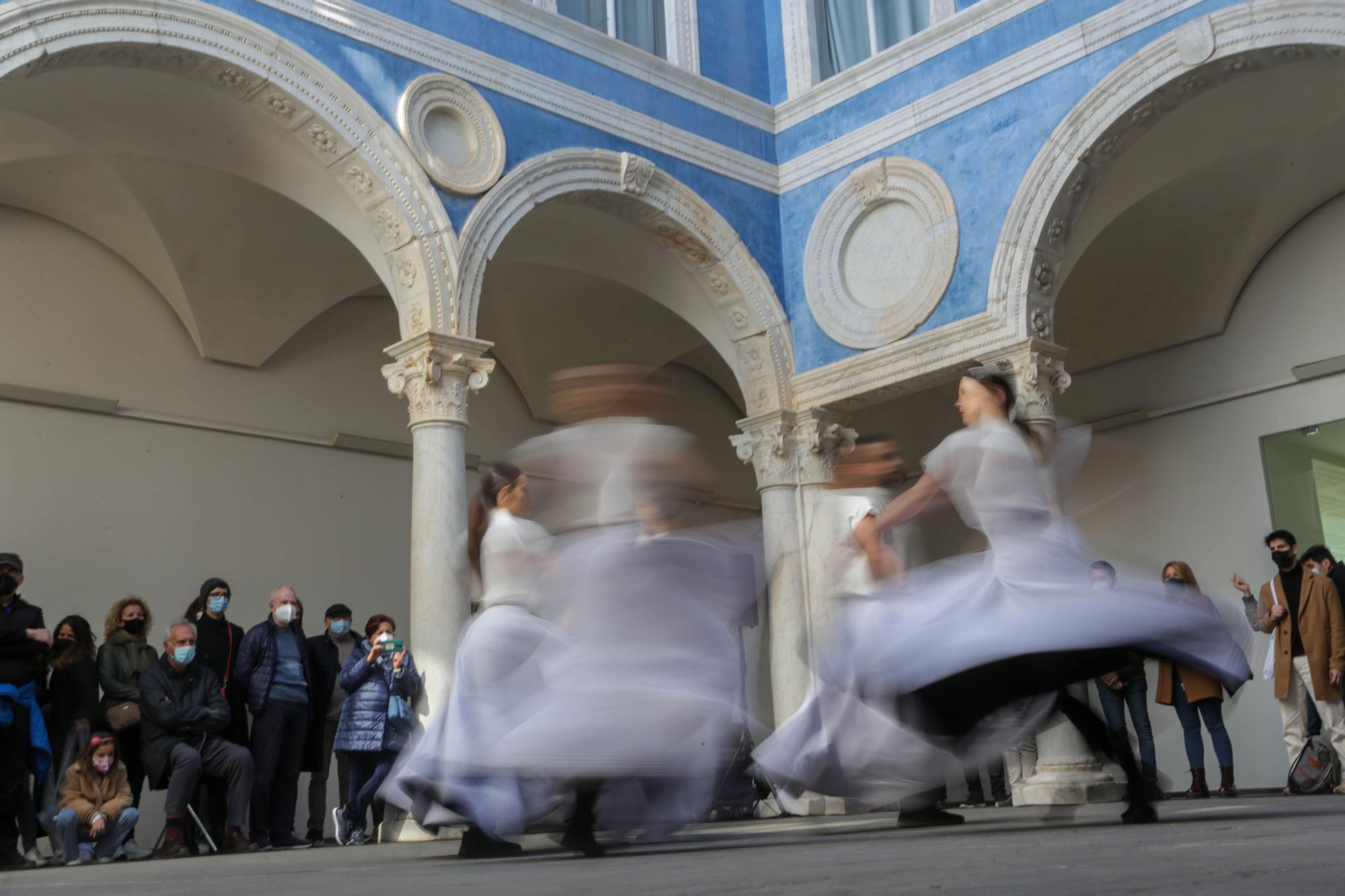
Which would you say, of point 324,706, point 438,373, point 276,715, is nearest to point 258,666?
point 276,715

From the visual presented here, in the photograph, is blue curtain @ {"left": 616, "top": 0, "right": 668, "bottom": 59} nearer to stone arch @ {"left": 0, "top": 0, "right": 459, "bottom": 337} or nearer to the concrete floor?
stone arch @ {"left": 0, "top": 0, "right": 459, "bottom": 337}

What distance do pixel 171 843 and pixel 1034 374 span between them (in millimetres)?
6051

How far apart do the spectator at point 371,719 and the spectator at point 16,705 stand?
152cm

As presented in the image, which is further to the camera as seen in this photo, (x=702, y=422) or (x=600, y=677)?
(x=702, y=422)

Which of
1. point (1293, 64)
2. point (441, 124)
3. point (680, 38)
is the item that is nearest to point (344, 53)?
point (441, 124)

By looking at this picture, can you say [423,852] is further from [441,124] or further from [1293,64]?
[1293,64]

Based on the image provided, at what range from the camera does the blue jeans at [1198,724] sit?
7906 mm

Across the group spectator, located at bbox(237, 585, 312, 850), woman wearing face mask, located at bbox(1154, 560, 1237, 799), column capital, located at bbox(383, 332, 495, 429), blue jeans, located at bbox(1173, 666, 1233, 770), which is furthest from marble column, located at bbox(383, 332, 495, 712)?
blue jeans, located at bbox(1173, 666, 1233, 770)

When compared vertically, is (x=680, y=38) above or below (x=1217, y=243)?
above

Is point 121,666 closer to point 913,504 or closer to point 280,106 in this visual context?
point 280,106

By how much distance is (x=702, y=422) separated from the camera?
1462 cm

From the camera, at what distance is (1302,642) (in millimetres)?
7629

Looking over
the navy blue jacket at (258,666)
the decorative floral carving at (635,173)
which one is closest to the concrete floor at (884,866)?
the navy blue jacket at (258,666)

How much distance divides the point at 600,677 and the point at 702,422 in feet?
35.2
